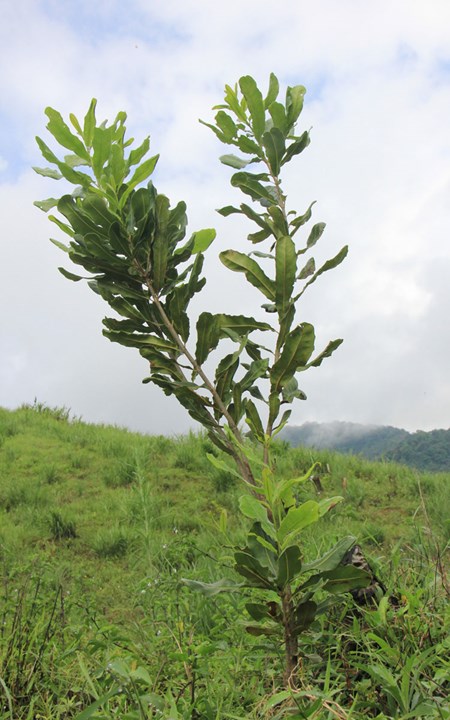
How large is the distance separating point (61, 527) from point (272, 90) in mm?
3878

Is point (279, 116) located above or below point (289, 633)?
above

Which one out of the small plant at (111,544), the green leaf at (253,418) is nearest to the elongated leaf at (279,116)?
the green leaf at (253,418)

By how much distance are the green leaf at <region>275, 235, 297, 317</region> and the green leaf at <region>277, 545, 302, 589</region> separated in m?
0.74

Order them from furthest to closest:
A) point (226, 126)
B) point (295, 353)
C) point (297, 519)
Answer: point (226, 126)
point (295, 353)
point (297, 519)

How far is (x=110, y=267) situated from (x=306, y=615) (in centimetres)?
117

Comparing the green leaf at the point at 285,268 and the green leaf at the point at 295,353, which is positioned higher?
the green leaf at the point at 285,268

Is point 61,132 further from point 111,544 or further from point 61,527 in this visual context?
point 61,527

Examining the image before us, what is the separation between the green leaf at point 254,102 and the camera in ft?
6.59

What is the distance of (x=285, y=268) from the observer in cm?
179

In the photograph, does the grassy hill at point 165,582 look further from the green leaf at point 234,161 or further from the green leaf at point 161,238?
the green leaf at point 234,161

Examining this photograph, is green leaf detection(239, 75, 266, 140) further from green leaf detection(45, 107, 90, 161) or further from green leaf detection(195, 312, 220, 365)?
green leaf detection(195, 312, 220, 365)

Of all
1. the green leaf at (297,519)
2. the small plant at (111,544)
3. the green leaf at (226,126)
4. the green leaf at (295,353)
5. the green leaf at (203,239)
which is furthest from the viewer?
the small plant at (111,544)

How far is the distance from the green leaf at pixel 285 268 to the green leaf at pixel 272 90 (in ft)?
2.20

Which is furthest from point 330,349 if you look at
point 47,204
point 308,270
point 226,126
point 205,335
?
point 47,204
